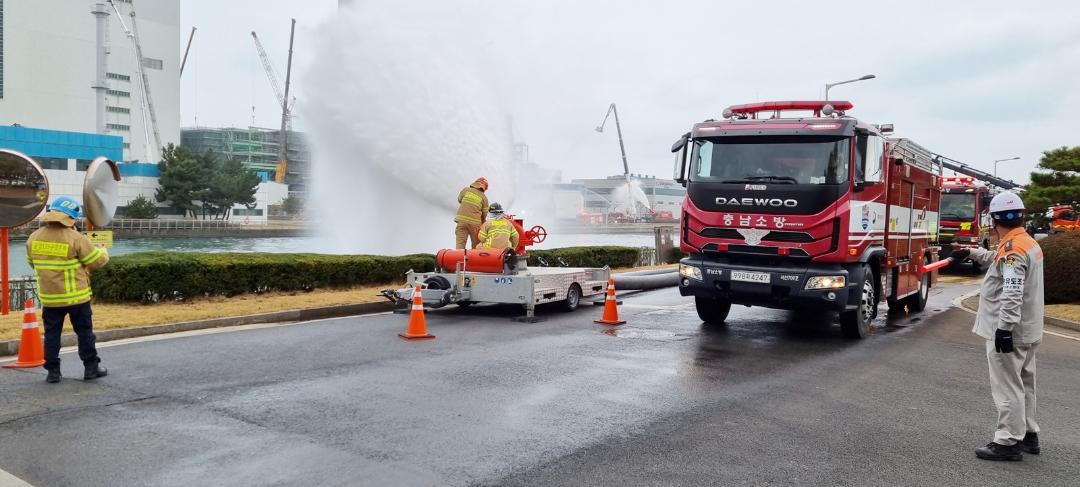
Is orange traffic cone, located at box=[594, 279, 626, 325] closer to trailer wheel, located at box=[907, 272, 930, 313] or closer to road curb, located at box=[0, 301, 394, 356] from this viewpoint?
road curb, located at box=[0, 301, 394, 356]

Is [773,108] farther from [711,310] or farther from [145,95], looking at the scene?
[145,95]

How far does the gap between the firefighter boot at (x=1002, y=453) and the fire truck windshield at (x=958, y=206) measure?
20.2m

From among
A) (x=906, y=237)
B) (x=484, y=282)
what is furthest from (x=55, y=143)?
(x=906, y=237)

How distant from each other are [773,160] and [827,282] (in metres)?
1.81

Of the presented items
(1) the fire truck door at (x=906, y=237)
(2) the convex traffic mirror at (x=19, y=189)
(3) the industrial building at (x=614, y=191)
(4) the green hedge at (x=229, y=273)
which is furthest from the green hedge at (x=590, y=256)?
(3) the industrial building at (x=614, y=191)

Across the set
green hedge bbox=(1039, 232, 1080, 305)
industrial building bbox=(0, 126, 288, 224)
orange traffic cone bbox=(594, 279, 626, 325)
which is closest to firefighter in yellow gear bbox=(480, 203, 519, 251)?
orange traffic cone bbox=(594, 279, 626, 325)

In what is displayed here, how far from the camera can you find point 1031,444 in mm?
5586

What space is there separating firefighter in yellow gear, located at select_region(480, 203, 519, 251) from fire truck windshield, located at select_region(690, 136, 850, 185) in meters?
3.31

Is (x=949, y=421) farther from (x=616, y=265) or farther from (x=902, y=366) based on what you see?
(x=616, y=265)

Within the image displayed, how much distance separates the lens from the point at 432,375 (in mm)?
7973

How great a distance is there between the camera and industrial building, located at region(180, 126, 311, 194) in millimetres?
118188

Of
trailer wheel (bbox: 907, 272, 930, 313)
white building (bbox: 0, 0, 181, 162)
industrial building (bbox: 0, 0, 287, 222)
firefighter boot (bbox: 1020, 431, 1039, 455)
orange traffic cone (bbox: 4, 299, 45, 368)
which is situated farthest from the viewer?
white building (bbox: 0, 0, 181, 162)

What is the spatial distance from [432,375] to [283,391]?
151 cm

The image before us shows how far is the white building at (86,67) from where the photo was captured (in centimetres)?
8394
